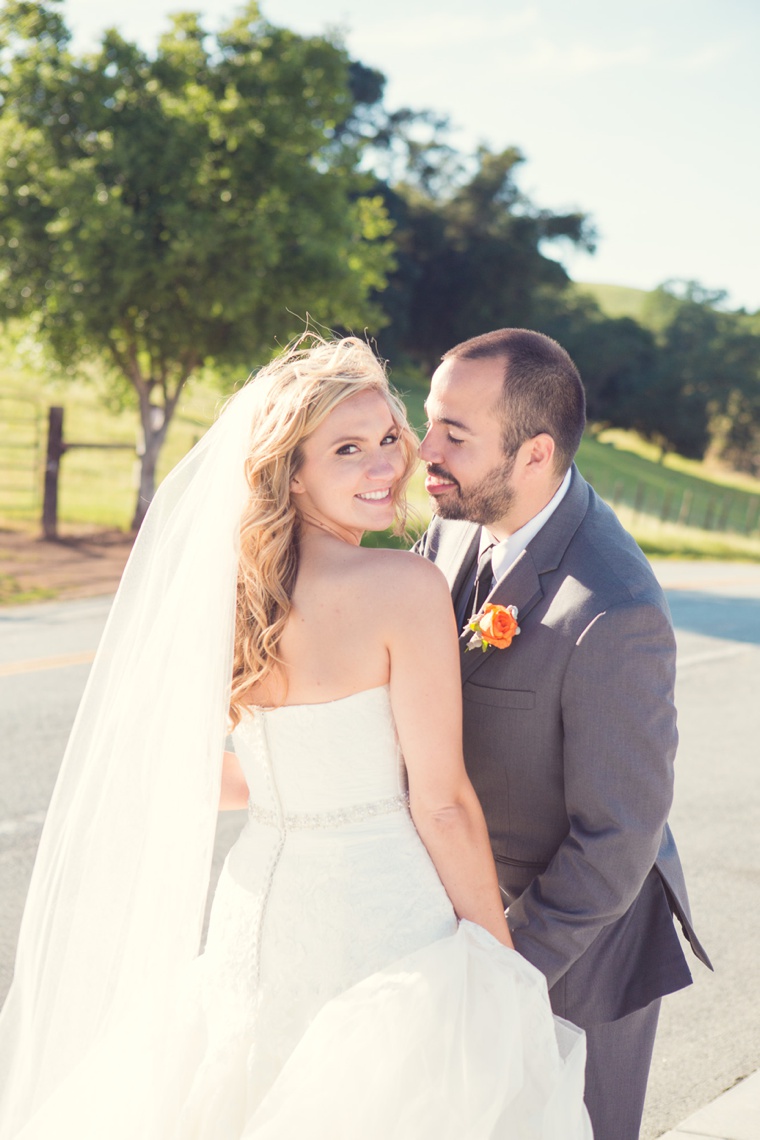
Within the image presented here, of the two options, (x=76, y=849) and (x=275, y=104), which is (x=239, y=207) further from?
(x=76, y=849)

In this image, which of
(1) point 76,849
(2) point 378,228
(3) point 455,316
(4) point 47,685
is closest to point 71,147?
(2) point 378,228

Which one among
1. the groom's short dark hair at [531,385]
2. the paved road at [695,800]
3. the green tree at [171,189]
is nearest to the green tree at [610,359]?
the green tree at [171,189]

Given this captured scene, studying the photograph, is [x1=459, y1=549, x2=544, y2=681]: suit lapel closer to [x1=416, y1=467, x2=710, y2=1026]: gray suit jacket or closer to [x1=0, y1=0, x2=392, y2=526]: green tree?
[x1=416, y1=467, x2=710, y2=1026]: gray suit jacket

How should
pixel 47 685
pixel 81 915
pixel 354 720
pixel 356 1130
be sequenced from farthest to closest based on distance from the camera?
pixel 47 685, pixel 81 915, pixel 354 720, pixel 356 1130

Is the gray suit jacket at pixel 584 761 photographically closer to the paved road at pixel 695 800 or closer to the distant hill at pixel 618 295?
the paved road at pixel 695 800

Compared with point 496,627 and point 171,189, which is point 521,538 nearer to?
point 496,627

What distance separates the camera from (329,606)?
8.08 ft

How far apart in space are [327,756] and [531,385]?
3.38ft

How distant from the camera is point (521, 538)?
297 centimetres

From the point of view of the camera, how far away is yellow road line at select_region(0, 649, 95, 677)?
9.83m

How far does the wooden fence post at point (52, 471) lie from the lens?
61.1ft

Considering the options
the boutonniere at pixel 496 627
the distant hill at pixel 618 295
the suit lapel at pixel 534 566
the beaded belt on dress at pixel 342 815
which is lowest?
the beaded belt on dress at pixel 342 815

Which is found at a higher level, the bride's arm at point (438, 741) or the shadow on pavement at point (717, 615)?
the bride's arm at point (438, 741)

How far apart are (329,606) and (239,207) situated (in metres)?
17.4
